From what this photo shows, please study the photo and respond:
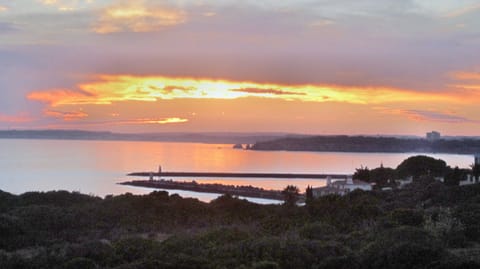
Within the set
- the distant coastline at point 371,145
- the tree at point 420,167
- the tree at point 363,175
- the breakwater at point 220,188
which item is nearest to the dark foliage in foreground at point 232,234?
the tree at point 420,167

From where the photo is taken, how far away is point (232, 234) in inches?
498

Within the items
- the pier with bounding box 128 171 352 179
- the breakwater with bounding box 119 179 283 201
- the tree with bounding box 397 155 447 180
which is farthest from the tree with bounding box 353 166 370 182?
the pier with bounding box 128 171 352 179

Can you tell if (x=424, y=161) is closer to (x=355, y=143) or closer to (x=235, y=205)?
(x=235, y=205)

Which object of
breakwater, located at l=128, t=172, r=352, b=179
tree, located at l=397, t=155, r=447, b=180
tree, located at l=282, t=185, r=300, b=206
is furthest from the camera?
breakwater, located at l=128, t=172, r=352, b=179

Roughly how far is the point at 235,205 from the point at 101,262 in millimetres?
9768

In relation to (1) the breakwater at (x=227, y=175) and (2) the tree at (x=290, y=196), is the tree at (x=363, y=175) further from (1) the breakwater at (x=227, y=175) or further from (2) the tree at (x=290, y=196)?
(1) the breakwater at (x=227, y=175)

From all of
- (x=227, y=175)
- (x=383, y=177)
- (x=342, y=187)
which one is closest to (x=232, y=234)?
(x=342, y=187)

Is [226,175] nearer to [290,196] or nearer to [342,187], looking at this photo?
[342,187]

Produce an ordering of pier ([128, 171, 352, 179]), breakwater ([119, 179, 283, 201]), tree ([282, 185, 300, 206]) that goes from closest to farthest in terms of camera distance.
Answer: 1. tree ([282, 185, 300, 206])
2. breakwater ([119, 179, 283, 201])
3. pier ([128, 171, 352, 179])

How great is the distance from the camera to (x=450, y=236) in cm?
1215

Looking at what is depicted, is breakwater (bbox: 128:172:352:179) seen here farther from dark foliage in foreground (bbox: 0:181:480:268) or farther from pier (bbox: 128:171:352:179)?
dark foliage in foreground (bbox: 0:181:480:268)

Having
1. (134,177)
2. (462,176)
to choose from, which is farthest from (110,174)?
(462,176)

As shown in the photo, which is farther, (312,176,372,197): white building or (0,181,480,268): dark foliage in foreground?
(312,176,372,197): white building

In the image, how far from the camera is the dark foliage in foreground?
9.63 metres
